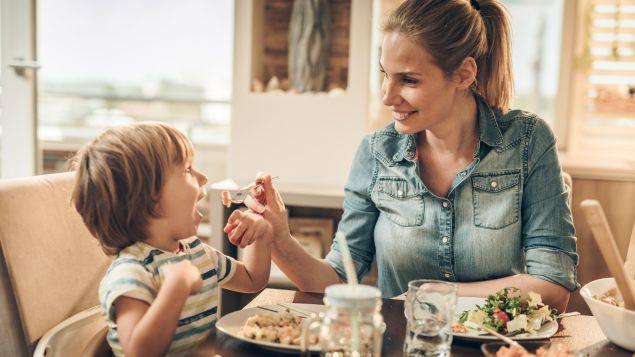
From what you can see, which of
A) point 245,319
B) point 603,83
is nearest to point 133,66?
point 603,83

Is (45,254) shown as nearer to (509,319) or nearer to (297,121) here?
(509,319)

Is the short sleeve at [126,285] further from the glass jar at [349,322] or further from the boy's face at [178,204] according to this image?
the glass jar at [349,322]

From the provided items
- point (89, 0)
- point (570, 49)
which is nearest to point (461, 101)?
point (570, 49)

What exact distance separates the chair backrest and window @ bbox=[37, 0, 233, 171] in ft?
11.9

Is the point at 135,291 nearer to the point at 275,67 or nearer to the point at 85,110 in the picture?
the point at 275,67

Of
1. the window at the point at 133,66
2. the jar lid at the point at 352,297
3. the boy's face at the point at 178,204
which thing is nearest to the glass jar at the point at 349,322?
the jar lid at the point at 352,297

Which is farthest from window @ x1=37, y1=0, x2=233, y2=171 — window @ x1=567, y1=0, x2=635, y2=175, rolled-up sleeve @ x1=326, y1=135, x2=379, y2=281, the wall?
rolled-up sleeve @ x1=326, y1=135, x2=379, y2=281

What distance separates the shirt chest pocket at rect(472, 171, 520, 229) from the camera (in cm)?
159

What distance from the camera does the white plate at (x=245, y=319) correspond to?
Answer: 1050 millimetres

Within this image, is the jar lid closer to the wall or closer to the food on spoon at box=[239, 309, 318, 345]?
the food on spoon at box=[239, 309, 318, 345]

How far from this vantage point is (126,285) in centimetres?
107

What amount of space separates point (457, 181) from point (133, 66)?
4.04 meters

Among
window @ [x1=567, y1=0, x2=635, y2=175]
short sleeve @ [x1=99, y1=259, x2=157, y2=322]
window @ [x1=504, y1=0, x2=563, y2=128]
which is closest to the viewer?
short sleeve @ [x1=99, y1=259, x2=157, y2=322]

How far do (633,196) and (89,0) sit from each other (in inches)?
163
